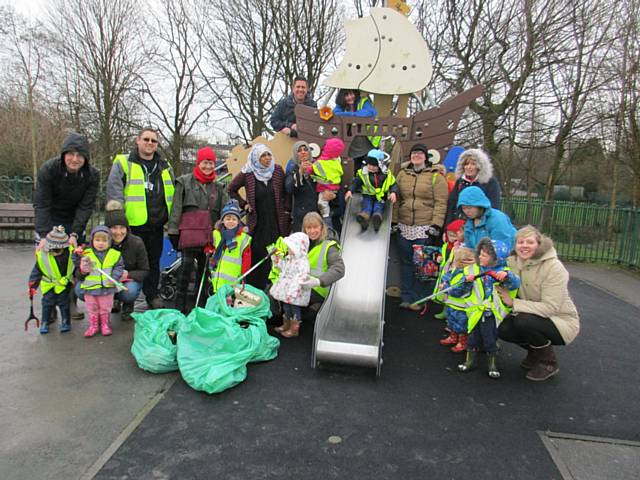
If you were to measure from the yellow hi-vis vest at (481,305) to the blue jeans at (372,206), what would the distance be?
1.95 metres

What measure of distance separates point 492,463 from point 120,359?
301 centimetres

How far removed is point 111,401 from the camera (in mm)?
3127

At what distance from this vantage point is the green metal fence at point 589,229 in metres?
10.3

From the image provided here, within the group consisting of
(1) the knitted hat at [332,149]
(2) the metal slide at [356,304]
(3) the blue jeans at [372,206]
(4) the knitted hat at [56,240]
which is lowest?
(2) the metal slide at [356,304]

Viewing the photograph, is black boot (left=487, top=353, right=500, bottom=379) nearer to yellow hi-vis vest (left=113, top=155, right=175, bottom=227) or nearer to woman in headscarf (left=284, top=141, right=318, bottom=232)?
woman in headscarf (left=284, top=141, right=318, bottom=232)

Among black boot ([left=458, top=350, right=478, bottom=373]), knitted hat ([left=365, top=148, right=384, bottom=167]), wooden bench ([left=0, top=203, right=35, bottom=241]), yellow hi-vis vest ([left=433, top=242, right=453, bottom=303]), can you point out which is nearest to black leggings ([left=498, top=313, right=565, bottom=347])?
black boot ([left=458, top=350, right=478, bottom=373])

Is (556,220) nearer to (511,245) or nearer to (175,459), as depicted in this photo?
(511,245)

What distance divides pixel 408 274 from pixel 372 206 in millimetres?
964

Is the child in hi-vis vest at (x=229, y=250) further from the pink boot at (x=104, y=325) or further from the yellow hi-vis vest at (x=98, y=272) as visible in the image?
the pink boot at (x=104, y=325)

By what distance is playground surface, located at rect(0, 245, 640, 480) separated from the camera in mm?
2500

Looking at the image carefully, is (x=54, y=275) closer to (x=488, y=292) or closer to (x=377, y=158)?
(x=377, y=158)

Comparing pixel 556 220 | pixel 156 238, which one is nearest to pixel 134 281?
pixel 156 238

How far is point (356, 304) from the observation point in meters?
4.44

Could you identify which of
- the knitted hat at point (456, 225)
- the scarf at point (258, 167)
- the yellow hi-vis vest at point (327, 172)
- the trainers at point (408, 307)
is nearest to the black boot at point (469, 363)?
the knitted hat at point (456, 225)
